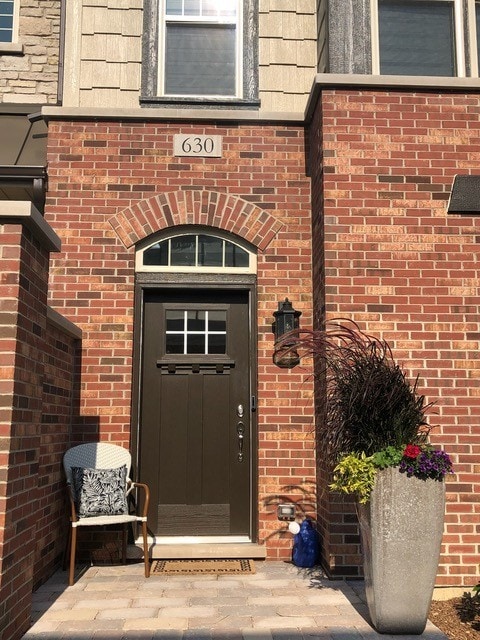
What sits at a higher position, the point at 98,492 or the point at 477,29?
the point at 477,29

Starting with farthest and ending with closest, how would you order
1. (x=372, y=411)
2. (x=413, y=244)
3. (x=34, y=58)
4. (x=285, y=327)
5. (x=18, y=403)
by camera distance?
(x=34, y=58)
(x=285, y=327)
(x=413, y=244)
(x=372, y=411)
(x=18, y=403)

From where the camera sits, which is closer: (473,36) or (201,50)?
(473,36)

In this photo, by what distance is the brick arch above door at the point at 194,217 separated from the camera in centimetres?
547

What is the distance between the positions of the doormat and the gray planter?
1510mm

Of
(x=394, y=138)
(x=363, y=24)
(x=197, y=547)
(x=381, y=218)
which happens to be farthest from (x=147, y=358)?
(x=363, y=24)

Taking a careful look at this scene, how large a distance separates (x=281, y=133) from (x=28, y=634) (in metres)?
4.44

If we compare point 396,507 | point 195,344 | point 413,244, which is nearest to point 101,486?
point 195,344

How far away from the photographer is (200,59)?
19.4ft

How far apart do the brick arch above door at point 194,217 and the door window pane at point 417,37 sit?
1.70 metres

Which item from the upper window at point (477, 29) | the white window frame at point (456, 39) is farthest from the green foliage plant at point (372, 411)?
the upper window at point (477, 29)

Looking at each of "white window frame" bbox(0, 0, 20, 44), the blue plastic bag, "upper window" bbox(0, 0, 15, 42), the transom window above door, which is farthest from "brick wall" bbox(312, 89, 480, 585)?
"upper window" bbox(0, 0, 15, 42)

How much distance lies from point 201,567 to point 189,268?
2.52 metres

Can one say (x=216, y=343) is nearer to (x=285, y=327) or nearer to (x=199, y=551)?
(x=285, y=327)

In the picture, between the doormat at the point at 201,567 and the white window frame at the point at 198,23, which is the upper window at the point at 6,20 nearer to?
the white window frame at the point at 198,23
